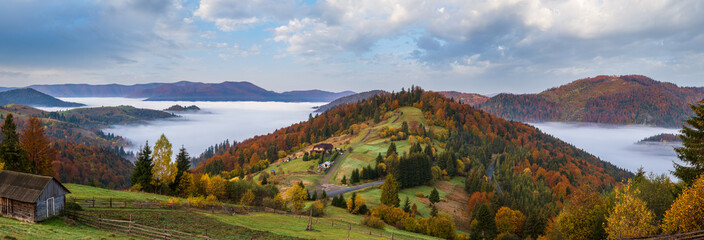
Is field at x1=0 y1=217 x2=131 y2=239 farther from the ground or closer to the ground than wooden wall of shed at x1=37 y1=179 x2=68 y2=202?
closer to the ground

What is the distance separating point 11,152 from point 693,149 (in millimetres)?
94410

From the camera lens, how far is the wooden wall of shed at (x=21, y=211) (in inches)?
1299

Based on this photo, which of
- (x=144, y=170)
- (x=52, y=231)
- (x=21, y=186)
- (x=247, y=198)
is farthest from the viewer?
(x=247, y=198)

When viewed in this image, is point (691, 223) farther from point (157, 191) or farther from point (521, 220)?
point (157, 191)

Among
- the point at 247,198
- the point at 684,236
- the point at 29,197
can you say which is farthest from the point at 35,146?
the point at 684,236

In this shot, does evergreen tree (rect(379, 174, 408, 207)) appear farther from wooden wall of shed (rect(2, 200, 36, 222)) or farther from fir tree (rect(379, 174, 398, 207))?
wooden wall of shed (rect(2, 200, 36, 222))

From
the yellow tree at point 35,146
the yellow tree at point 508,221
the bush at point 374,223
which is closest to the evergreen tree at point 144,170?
the yellow tree at point 35,146

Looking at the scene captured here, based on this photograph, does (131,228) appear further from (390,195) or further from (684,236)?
(390,195)

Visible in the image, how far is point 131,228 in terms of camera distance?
33.0 metres

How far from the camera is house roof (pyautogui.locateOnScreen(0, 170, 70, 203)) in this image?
3305 centimetres

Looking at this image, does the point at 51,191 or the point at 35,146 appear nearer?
the point at 51,191

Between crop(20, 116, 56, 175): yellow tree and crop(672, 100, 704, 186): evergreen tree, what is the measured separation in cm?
9146

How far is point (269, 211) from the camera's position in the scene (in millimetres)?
59125

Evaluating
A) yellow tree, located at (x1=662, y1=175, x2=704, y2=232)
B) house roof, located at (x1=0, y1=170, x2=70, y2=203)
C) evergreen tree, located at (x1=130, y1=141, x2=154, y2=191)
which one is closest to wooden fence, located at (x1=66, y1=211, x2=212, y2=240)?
house roof, located at (x1=0, y1=170, x2=70, y2=203)
